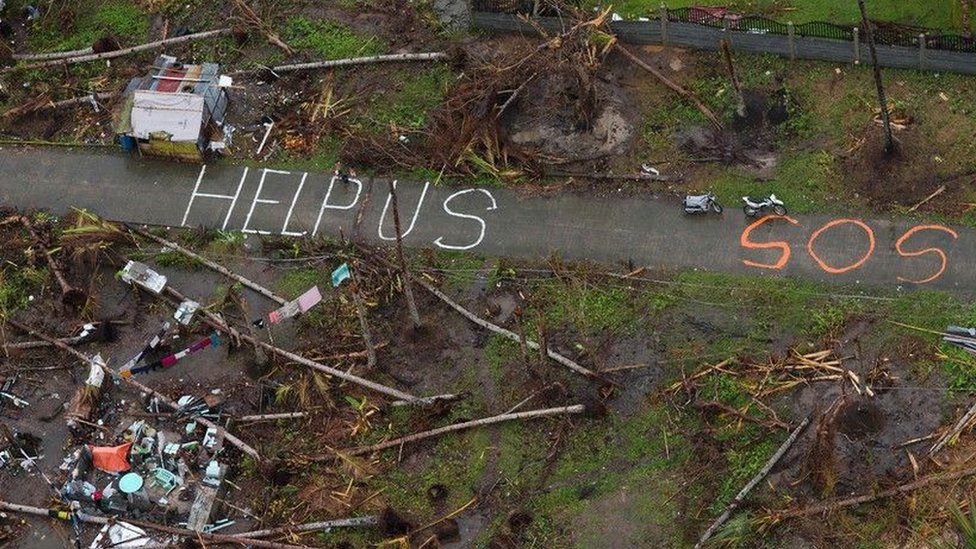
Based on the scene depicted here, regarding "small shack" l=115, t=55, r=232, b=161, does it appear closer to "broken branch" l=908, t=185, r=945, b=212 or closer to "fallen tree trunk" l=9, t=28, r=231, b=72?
"fallen tree trunk" l=9, t=28, r=231, b=72

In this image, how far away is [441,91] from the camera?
27.8m

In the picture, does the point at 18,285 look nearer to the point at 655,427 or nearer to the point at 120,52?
the point at 120,52

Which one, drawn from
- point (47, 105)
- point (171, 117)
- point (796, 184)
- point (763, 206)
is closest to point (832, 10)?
point (796, 184)

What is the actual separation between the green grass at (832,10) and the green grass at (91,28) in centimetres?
1213

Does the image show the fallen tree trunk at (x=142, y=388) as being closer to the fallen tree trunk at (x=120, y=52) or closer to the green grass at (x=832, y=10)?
the fallen tree trunk at (x=120, y=52)

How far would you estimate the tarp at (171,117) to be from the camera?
88.5 ft

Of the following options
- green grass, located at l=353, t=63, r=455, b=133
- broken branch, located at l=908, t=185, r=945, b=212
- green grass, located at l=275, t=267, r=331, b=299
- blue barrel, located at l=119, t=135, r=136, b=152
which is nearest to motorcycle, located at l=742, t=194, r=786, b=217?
broken branch, located at l=908, t=185, r=945, b=212

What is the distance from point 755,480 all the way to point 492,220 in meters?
8.33

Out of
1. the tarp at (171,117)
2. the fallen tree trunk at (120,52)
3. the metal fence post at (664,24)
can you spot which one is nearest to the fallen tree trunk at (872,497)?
the metal fence post at (664,24)

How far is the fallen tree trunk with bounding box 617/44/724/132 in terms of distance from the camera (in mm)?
26391

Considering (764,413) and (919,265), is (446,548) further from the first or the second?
(919,265)

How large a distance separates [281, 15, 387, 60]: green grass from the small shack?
96.2 inches

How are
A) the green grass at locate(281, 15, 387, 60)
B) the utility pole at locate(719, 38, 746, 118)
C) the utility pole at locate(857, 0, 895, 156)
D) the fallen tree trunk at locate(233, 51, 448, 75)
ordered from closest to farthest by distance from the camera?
1. the utility pole at locate(857, 0, 895, 156)
2. the utility pole at locate(719, 38, 746, 118)
3. the fallen tree trunk at locate(233, 51, 448, 75)
4. the green grass at locate(281, 15, 387, 60)

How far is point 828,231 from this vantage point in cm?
2441
